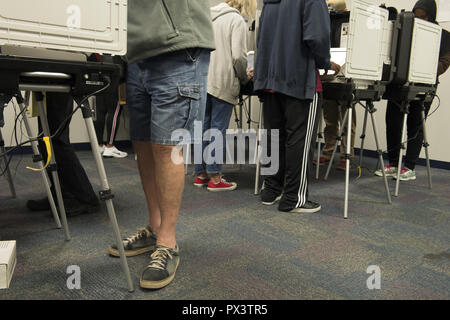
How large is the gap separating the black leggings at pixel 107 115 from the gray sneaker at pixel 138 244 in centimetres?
224

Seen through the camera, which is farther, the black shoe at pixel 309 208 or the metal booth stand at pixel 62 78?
the black shoe at pixel 309 208

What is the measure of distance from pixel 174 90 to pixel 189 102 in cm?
6

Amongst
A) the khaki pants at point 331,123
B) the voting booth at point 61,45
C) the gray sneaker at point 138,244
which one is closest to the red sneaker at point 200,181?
the gray sneaker at point 138,244

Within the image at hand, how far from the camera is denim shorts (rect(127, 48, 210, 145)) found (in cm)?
109

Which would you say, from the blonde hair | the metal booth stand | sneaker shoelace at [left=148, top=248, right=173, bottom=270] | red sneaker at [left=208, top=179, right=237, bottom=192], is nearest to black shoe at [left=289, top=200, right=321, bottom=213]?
red sneaker at [left=208, top=179, right=237, bottom=192]

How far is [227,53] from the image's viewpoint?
228cm

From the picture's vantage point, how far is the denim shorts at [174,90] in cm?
109

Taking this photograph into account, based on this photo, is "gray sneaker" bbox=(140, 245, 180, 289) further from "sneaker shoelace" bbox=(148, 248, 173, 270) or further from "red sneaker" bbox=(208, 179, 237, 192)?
"red sneaker" bbox=(208, 179, 237, 192)

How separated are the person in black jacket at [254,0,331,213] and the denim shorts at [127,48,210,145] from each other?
0.81 metres

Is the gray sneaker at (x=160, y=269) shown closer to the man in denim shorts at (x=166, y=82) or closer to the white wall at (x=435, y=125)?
the man in denim shorts at (x=166, y=82)

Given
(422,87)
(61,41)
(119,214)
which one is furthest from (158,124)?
(422,87)
